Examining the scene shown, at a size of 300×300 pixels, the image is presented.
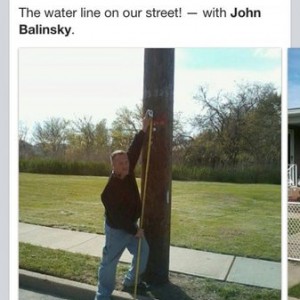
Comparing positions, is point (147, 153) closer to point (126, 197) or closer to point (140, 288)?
point (126, 197)

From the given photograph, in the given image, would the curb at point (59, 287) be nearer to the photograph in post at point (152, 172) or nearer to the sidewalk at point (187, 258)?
the photograph in post at point (152, 172)

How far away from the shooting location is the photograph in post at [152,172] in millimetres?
3201

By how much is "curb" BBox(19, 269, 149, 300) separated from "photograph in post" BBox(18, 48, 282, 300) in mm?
25

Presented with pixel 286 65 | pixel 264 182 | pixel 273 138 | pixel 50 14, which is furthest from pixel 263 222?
pixel 50 14

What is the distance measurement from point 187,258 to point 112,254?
1.92ft

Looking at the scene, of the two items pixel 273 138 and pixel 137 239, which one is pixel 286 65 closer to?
pixel 273 138

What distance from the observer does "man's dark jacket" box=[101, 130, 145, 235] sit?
10.8 ft

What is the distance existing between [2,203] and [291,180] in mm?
2435

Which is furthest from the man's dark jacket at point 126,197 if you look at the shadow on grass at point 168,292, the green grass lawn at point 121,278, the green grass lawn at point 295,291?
the green grass lawn at point 295,291

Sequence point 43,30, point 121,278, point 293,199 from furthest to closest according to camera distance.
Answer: point 293,199, point 121,278, point 43,30

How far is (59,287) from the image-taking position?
3525 millimetres

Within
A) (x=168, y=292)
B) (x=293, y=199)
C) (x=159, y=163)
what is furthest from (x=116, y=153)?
(x=293, y=199)

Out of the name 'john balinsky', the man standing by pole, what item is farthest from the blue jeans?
the name 'john balinsky'

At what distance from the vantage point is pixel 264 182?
10.6 feet
